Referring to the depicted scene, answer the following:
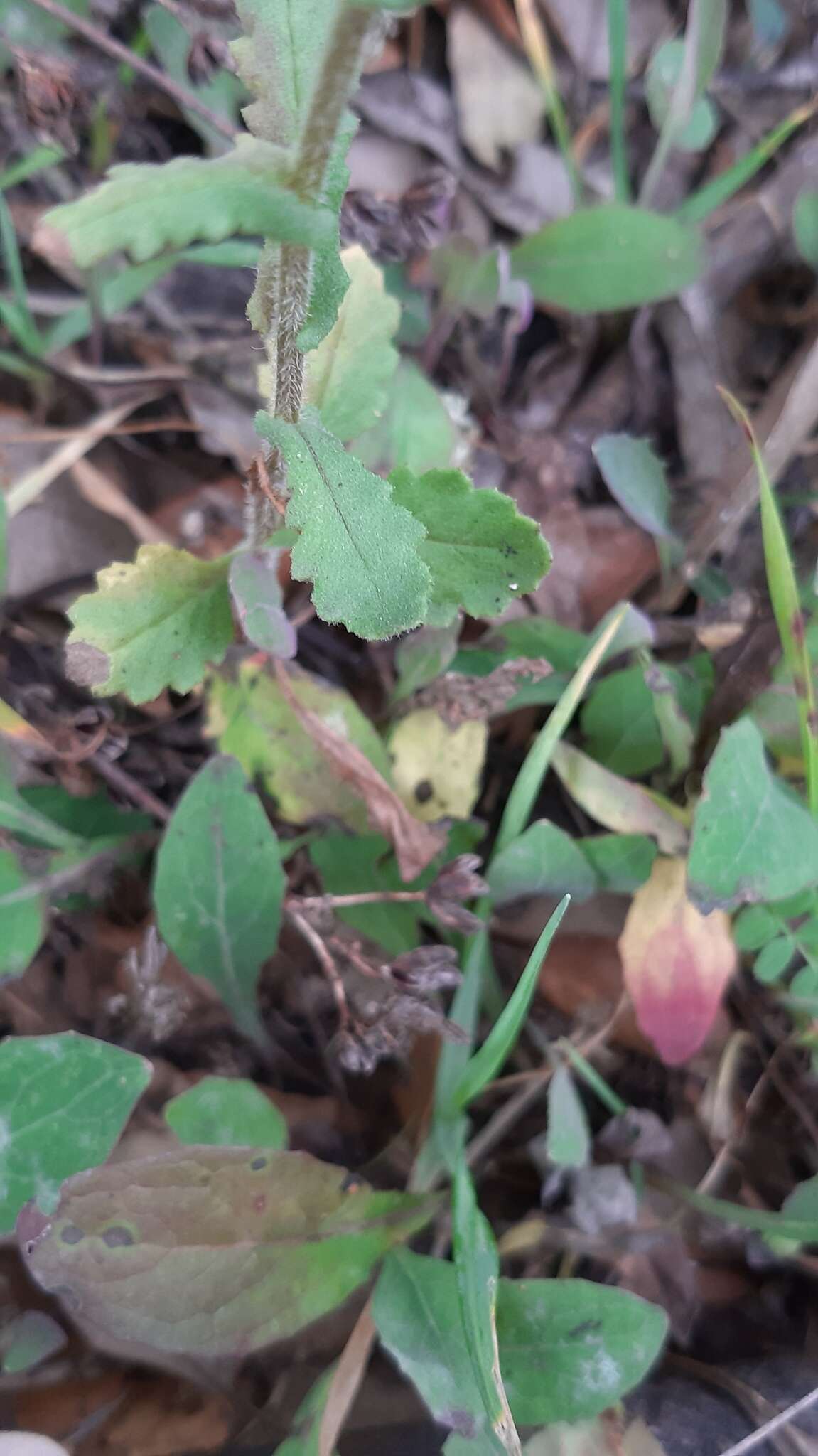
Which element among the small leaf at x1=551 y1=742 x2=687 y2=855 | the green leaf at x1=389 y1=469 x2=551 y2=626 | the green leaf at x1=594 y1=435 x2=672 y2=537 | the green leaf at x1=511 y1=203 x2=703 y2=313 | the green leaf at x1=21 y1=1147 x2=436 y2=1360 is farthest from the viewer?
the green leaf at x1=511 y1=203 x2=703 y2=313

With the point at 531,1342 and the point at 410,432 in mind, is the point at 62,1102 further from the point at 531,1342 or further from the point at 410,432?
the point at 410,432

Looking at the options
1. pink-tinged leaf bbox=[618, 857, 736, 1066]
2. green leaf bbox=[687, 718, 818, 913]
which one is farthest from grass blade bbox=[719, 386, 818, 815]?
pink-tinged leaf bbox=[618, 857, 736, 1066]

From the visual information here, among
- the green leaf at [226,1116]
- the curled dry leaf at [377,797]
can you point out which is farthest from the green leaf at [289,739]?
the green leaf at [226,1116]

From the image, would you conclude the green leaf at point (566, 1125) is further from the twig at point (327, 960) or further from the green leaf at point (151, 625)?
the green leaf at point (151, 625)

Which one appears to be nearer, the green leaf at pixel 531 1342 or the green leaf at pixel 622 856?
the green leaf at pixel 531 1342

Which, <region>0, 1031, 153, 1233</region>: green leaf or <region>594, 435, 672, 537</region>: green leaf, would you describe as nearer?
<region>0, 1031, 153, 1233</region>: green leaf

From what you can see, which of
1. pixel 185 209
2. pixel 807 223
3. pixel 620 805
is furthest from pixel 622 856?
pixel 807 223

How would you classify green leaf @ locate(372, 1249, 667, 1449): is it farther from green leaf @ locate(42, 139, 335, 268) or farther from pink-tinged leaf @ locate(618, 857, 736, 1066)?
green leaf @ locate(42, 139, 335, 268)
